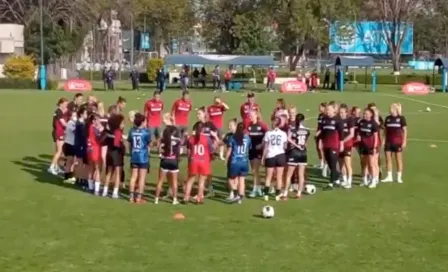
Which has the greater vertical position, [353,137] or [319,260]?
[353,137]

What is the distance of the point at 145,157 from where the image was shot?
613 inches

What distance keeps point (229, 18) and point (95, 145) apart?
224 feet

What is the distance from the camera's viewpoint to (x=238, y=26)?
80812 millimetres

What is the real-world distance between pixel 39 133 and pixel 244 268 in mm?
18651

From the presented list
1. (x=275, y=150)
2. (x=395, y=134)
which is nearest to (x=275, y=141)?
(x=275, y=150)

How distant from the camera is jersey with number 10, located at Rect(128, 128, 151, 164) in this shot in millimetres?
15516

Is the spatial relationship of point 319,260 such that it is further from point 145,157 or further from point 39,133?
point 39,133

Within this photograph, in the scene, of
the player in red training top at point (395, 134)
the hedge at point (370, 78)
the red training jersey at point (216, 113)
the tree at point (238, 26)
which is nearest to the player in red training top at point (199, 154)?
→ the player in red training top at point (395, 134)

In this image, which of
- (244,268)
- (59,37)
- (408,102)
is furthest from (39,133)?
(59,37)

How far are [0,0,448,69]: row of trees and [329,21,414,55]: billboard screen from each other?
1.42 m

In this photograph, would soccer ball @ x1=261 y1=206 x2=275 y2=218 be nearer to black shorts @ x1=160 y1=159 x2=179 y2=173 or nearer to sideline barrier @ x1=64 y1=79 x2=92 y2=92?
black shorts @ x1=160 y1=159 x2=179 y2=173

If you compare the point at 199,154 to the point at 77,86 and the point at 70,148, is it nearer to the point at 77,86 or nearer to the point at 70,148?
the point at 70,148

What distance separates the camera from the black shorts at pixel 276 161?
628 inches

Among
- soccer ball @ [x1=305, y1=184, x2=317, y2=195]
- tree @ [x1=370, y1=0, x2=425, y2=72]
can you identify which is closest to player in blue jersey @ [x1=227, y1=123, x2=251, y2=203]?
soccer ball @ [x1=305, y1=184, x2=317, y2=195]
